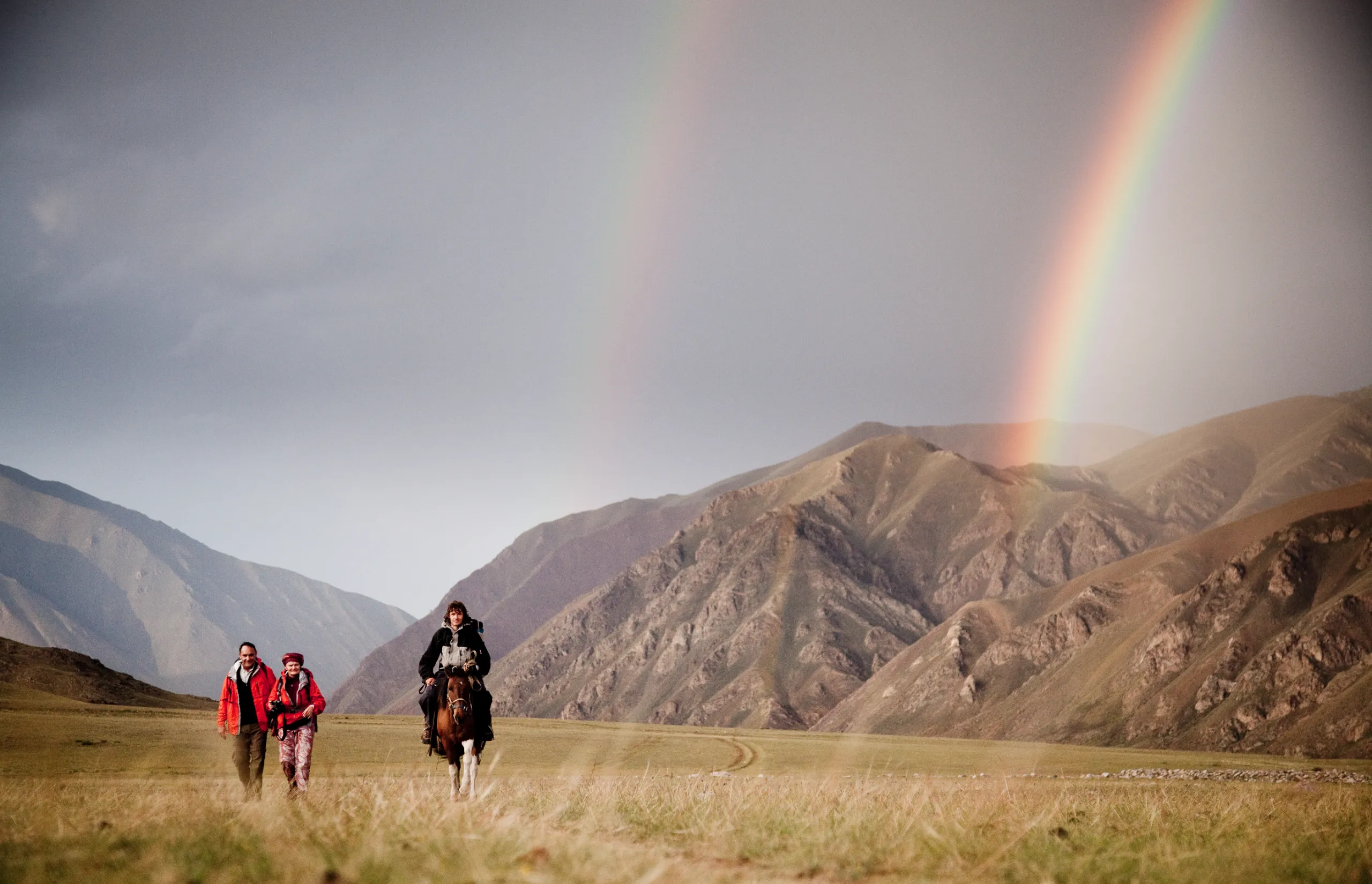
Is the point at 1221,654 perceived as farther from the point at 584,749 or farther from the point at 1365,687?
the point at 584,749

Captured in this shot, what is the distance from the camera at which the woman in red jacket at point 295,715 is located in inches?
709

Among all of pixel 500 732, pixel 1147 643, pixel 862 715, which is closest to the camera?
pixel 500 732

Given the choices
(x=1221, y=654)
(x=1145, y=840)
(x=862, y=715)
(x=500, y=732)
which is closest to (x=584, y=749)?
(x=500, y=732)

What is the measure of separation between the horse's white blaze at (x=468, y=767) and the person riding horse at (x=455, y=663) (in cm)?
39

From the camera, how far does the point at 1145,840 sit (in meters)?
10.8

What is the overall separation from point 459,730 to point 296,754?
403 cm

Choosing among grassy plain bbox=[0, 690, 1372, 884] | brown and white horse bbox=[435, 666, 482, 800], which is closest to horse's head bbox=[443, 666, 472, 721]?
brown and white horse bbox=[435, 666, 482, 800]

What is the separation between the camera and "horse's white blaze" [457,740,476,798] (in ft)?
52.9

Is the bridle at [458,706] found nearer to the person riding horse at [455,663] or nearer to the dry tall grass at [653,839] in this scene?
the person riding horse at [455,663]

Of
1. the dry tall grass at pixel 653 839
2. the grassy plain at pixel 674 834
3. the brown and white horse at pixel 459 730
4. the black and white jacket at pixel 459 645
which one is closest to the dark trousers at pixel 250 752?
the grassy plain at pixel 674 834

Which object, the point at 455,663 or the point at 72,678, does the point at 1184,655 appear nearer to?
the point at 72,678

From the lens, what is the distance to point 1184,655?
142 meters

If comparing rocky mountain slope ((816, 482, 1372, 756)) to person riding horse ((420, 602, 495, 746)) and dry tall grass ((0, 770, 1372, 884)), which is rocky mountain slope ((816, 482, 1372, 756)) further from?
person riding horse ((420, 602, 495, 746))

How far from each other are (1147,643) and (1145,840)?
153275 millimetres
